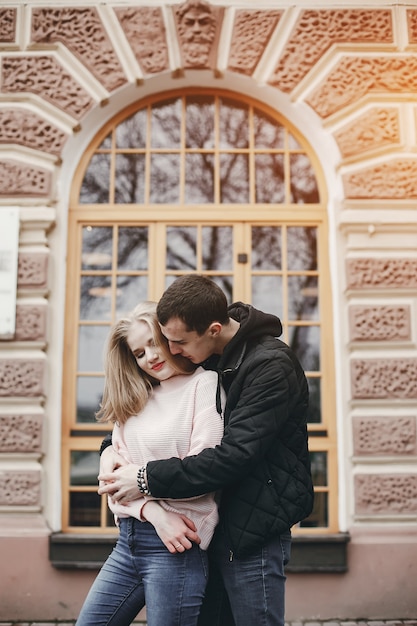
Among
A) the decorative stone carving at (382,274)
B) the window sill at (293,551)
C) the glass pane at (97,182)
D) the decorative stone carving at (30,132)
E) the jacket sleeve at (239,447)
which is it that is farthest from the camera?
the glass pane at (97,182)

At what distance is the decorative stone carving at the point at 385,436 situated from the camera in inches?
188

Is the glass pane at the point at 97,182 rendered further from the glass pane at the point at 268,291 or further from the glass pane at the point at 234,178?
the glass pane at the point at 268,291

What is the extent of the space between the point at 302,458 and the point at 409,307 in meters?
2.74

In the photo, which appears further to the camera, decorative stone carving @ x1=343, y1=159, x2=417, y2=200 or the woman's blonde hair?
decorative stone carving @ x1=343, y1=159, x2=417, y2=200

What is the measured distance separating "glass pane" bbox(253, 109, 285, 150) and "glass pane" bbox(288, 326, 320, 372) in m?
1.51

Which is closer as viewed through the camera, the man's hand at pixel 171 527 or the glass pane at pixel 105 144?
the man's hand at pixel 171 527

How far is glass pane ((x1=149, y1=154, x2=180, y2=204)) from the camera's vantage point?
17.5ft

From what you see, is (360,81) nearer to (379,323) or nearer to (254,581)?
(379,323)

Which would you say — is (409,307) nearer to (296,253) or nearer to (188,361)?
(296,253)

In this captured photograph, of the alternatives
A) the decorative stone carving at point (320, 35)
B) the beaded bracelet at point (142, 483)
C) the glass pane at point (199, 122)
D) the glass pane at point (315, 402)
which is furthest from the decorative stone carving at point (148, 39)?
the beaded bracelet at point (142, 483)

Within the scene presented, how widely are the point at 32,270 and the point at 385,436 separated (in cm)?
288

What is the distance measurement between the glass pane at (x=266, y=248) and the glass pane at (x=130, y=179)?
3.22 ft

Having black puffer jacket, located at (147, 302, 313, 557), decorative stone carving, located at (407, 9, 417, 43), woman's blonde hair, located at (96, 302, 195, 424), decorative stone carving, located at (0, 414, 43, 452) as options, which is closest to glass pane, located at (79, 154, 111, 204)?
decorative stone carving, located at (0, 414, 43, 452)

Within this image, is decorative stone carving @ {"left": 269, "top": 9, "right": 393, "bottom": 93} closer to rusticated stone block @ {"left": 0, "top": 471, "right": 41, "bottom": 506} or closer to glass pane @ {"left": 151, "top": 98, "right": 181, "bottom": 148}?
glass pane @ {"left": 151, "top": 98, "right": 181, "bottom": 148}
